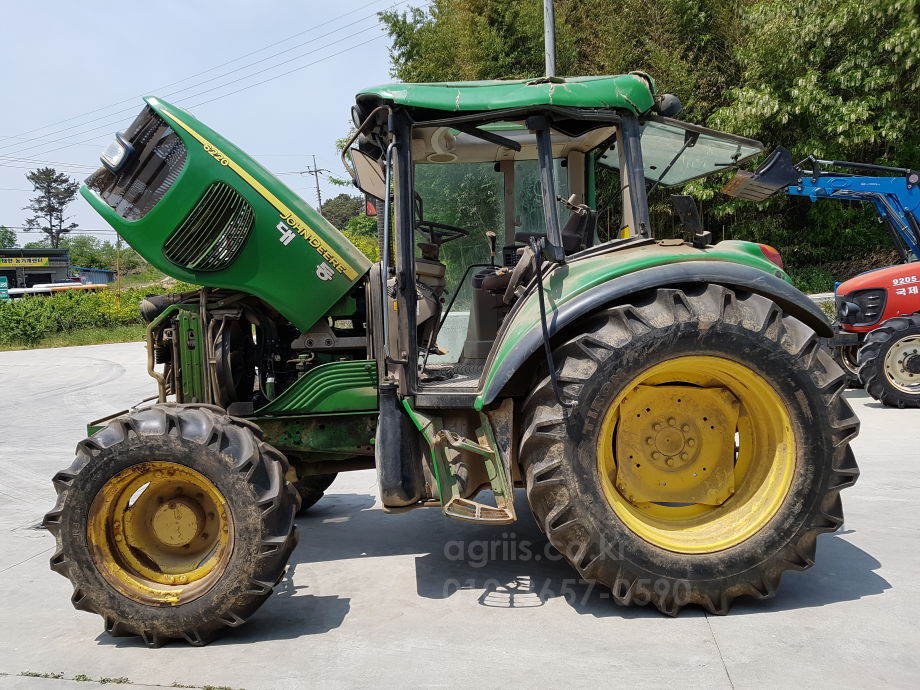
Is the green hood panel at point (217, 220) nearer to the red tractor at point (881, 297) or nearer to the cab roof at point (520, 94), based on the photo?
the cab roof at point (520, 94)

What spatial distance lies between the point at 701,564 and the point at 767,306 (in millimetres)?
1132

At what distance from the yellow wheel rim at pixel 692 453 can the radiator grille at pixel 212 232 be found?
2070 millimetres

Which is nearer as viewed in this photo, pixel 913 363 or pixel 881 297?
pixel 913 363

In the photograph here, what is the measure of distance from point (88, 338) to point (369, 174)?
24.2 m

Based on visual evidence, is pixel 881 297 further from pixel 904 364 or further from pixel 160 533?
pixel 160 533

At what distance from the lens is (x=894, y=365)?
7.88m

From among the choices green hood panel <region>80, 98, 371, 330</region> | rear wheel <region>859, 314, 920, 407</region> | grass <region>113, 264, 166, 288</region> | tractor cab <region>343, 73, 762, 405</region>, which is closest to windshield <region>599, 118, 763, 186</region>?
tractor cab <region>343, 73, 762, 405</region>

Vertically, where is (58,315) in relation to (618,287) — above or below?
above

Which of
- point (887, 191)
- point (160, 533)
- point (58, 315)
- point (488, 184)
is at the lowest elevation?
point (160, 533)

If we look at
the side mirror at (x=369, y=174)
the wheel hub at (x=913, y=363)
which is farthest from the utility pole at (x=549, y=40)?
the side mirror at (x=369, y=174)

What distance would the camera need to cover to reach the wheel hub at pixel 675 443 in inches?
134

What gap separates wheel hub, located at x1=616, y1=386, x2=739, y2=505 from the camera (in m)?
3.41

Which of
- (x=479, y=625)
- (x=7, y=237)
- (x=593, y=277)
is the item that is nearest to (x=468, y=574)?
(x=479, y=625)

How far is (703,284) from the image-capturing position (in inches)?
129
